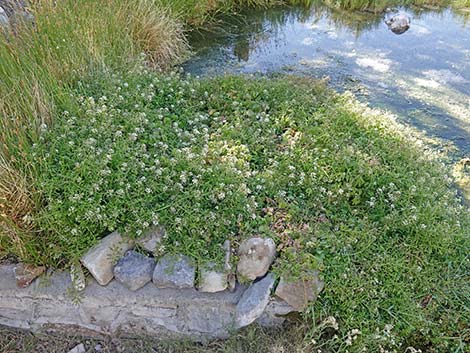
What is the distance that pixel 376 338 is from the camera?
7.07 ft

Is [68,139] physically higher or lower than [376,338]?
higher

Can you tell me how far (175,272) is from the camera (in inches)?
89.8

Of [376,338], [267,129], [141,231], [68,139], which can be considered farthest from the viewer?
[267,129]

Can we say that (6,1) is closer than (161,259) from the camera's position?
No

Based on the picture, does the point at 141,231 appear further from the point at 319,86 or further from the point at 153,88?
the point at 319,86

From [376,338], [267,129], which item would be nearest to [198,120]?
[267,129]

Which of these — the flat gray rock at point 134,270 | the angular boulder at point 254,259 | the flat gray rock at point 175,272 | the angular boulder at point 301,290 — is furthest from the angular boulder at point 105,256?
the angular boulder at point 301,290

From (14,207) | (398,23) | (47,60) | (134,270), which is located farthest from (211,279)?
(398,23)

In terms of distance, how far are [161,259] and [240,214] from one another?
1.71 ft

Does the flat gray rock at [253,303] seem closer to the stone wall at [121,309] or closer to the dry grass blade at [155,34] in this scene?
the stone wall at [121,309]

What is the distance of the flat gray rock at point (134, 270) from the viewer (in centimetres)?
230

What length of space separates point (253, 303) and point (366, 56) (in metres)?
4.47

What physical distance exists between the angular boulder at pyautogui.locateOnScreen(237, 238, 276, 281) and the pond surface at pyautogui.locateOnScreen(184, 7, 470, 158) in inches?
107

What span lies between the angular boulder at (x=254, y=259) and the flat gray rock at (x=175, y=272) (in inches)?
10.8
